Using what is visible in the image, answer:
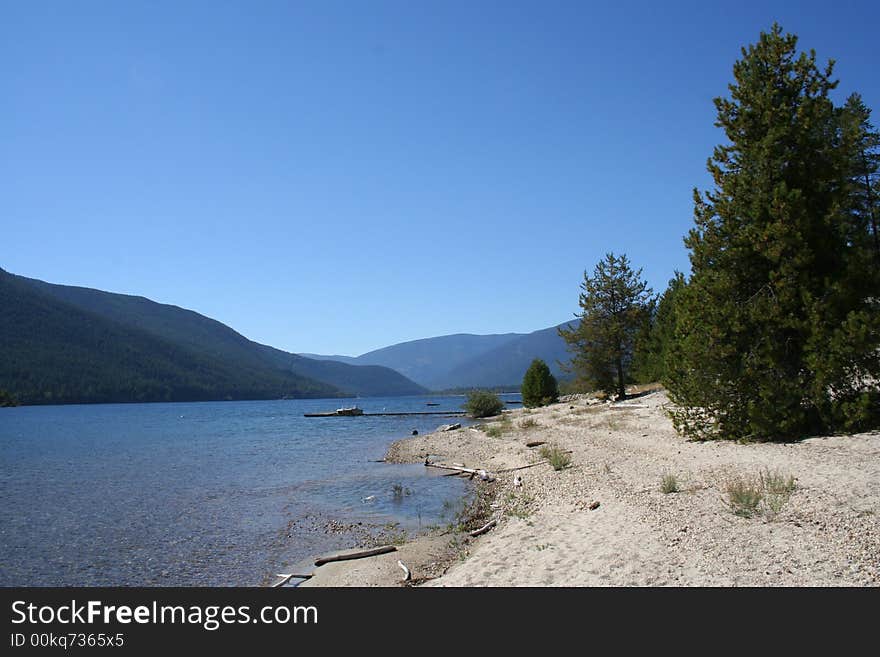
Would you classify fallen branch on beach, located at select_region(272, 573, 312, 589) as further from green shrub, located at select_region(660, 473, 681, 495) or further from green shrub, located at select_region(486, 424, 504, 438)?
green shrub, located at select_region(486, 424, 504, 438)

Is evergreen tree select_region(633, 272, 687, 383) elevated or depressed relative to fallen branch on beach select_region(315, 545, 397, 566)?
elevated

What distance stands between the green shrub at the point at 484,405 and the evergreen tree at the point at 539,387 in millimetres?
4169

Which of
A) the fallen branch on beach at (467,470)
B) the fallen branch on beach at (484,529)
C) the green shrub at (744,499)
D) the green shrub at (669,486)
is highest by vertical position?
the green shrub at (744,499)

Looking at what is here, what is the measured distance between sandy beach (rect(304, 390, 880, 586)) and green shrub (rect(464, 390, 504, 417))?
43.6m

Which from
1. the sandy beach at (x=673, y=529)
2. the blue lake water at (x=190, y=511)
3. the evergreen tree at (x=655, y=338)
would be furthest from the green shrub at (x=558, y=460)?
the evergreen tree at (x=655, y=338)

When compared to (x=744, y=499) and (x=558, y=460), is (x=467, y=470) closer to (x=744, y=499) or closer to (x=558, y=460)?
(x=558, y=460)

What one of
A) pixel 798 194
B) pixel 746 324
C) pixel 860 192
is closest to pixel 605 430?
pixel 746 324

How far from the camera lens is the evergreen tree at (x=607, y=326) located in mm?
45375

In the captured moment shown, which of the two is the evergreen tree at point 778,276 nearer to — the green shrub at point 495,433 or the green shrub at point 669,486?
the green shrub at point 669,486

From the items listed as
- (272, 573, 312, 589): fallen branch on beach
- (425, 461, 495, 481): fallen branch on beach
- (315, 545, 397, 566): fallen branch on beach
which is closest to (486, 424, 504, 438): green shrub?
(425, 461, 495, 481): fallen branch on beach

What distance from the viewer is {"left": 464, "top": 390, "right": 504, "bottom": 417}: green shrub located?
206 ft

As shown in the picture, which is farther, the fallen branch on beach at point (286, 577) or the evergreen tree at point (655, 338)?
the evergreen tree at point (655, 338)

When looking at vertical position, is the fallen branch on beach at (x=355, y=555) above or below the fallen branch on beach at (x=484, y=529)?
below
